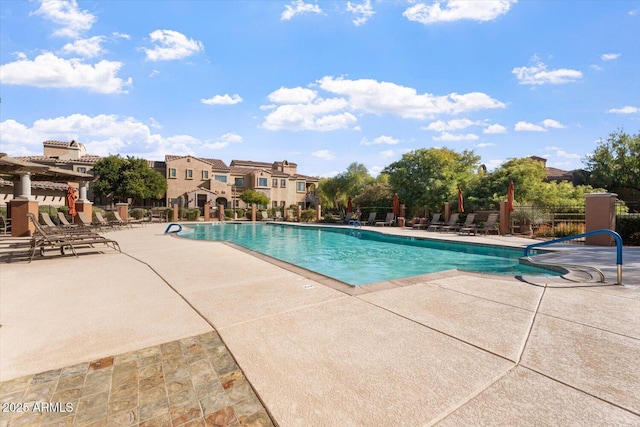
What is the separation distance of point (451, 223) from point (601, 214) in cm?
796

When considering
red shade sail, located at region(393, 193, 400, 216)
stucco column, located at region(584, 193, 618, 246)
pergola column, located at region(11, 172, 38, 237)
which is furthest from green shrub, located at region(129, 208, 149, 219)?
stucco column, located at region(584, 193, 618, 246)

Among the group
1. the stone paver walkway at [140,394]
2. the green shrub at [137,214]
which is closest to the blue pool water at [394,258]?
the stone paver walkway at [140,394]

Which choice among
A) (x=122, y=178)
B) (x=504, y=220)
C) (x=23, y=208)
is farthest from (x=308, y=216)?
(x=122, y=178)

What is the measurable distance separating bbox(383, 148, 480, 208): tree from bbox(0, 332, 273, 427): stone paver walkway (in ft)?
71.6

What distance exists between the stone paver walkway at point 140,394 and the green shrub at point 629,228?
15.6 meters

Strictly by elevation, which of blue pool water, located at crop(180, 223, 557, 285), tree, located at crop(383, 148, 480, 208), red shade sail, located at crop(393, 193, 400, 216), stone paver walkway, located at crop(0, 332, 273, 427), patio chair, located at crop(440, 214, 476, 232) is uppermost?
tree, located at crop(383, 148, 480, 208)

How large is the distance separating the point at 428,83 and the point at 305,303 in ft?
60.4

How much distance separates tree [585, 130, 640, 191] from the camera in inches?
1005

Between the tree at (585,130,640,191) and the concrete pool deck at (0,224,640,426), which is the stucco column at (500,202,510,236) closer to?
the concrete pool deck at (0,224,640,426)

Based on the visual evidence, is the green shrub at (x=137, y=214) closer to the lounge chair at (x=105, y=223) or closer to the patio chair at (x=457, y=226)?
the lounge chair at (x=105, y=223)

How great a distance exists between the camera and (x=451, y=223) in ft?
61.2

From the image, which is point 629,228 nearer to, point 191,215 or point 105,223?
point 105,223

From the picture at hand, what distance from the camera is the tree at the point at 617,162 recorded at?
83.8 ft

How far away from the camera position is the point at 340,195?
3828cm
